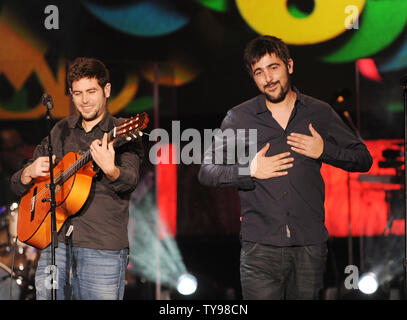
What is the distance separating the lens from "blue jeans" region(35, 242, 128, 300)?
3477 millimetres

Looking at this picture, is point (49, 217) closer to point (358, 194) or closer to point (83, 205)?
point (83, 205)

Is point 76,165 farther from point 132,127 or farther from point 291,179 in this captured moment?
point 291,179

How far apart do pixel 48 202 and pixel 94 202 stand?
36cm

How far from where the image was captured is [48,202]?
3754mm

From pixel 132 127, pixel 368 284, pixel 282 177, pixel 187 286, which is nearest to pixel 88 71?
pixel 132 127

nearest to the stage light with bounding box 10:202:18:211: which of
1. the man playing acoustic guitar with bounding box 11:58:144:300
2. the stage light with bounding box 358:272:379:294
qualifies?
the man playing acoustic guitar with bounding box 11:58:144:300

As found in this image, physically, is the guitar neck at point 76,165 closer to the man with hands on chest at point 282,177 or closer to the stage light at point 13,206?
the man with hands on chest at point 282,177

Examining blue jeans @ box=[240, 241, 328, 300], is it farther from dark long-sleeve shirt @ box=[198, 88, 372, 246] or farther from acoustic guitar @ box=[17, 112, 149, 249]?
acoustic guitar @ box=[17, 112, 149, 249]

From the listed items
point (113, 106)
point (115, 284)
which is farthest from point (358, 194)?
point (115, 284)

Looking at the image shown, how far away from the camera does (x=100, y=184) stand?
11.7ft

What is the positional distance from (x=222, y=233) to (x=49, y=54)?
241cm

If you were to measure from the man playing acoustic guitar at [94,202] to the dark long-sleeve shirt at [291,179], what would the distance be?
0.51m

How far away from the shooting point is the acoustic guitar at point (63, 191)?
136 inches

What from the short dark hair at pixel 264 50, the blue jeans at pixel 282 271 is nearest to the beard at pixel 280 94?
the short dark hair at pixel 264 50
